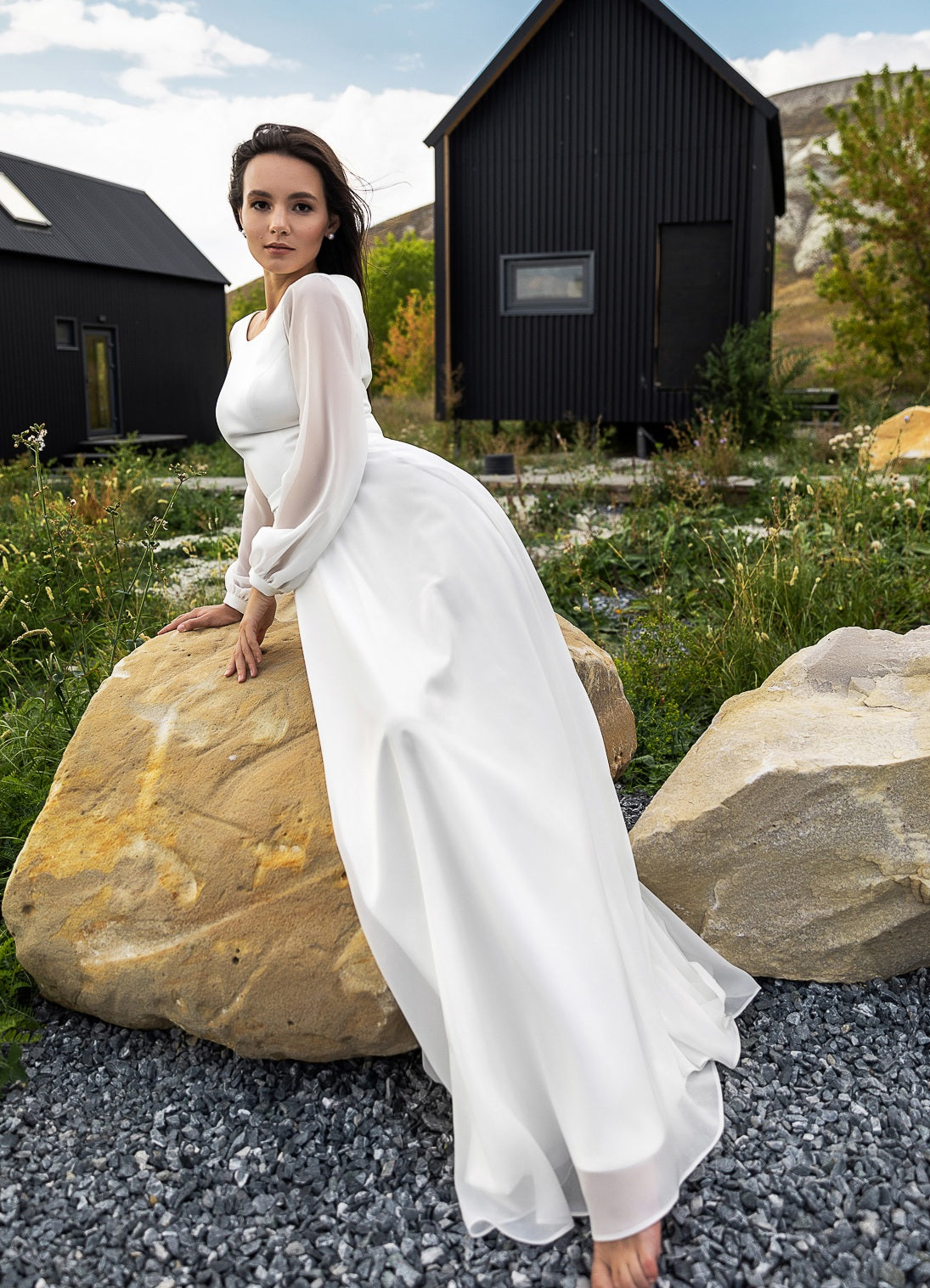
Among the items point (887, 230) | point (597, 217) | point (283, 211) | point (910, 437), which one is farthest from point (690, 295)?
point (283, 211)

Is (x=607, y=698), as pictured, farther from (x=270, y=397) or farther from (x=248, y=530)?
(x=270, y=397)

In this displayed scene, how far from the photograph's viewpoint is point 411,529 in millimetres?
2230

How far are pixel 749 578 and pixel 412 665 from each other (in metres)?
2.74

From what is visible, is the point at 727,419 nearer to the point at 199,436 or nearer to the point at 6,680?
the point at 6,680

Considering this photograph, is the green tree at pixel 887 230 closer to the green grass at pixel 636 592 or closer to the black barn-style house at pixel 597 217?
the black barn-style house at pixel 597 217

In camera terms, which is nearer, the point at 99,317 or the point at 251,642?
the point at 251,642

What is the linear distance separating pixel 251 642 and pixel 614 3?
12579 mm

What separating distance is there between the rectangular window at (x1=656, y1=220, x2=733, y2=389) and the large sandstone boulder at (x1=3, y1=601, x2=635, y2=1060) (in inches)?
448

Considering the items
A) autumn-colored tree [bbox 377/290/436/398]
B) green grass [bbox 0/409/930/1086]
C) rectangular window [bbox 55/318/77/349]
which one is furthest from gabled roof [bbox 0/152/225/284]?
green grass [bbox 0/409/930/1086]

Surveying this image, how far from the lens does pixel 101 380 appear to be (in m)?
17.2

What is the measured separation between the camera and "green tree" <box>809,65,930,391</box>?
50.5 feet

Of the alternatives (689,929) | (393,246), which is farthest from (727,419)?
(393,246)

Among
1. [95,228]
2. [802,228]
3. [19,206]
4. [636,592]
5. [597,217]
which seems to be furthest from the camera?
[802,228]

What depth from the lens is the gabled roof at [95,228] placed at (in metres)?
15.6
